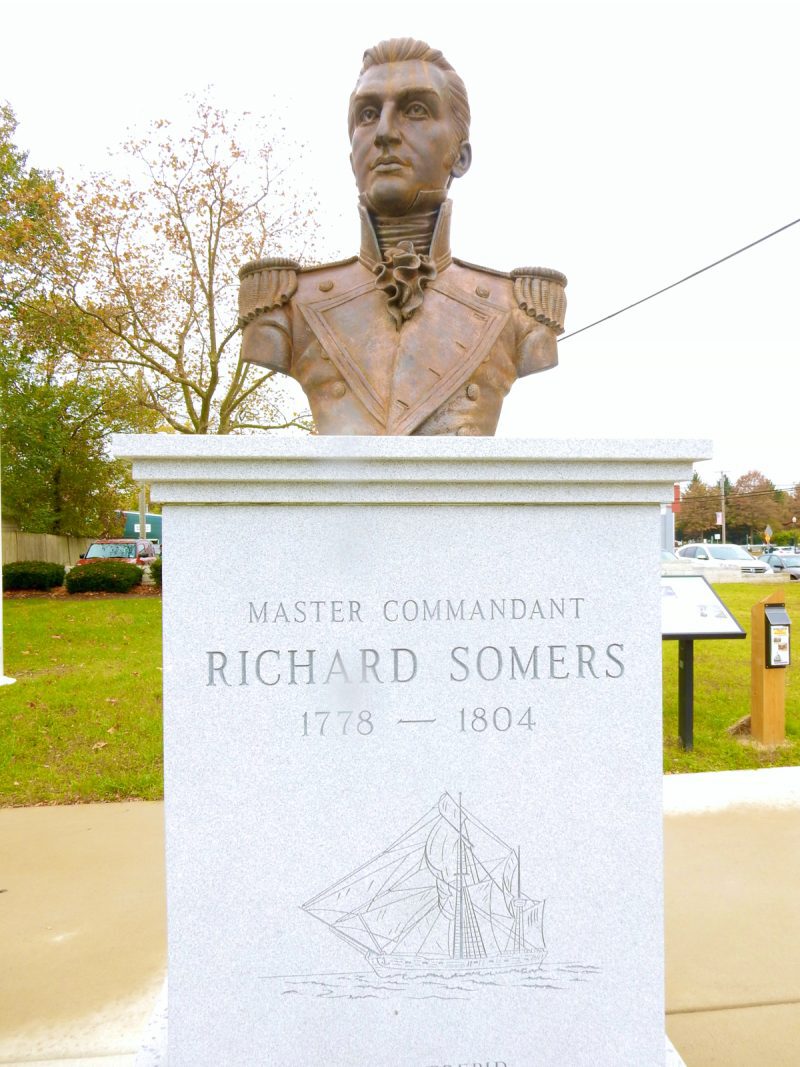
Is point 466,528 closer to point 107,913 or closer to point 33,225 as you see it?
point 107,913

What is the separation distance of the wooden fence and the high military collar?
884 inches

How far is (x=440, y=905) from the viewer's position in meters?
2.44

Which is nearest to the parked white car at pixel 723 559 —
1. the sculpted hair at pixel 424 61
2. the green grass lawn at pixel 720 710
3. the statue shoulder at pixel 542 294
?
the green grass lawn at pixel 720 710

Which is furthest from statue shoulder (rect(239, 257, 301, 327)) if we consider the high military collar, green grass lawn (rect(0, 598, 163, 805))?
green grass lawn (rect(0, 598, 163, 805))

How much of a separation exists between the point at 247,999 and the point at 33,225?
17.1m

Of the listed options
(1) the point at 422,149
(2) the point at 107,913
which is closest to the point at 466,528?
(1) the point at 422,149

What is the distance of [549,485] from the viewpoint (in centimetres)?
246

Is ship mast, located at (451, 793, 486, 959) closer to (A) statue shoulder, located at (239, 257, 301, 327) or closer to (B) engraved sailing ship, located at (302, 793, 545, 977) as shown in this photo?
(B) engraved sailing ship, located at (302, 793, 545, 977)

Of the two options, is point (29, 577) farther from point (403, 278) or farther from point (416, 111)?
point (416, 111)

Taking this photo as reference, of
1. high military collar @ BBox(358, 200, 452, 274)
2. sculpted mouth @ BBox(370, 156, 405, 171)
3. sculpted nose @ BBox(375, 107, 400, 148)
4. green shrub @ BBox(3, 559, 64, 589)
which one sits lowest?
green shrub @ BBox(3, 559, 64, 589)

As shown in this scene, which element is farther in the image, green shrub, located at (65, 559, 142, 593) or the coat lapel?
green shrub, located at (65, 559, 142, 593)

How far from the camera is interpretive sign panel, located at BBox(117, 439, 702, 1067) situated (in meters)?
2.39

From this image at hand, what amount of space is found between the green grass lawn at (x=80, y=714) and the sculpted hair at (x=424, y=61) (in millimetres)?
4464

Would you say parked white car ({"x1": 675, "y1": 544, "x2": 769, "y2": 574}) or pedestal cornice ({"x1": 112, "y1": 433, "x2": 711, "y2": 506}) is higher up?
pedestal cornice ({"x1": 112, "y1": 433, "x2": 711, "y2": 506})
